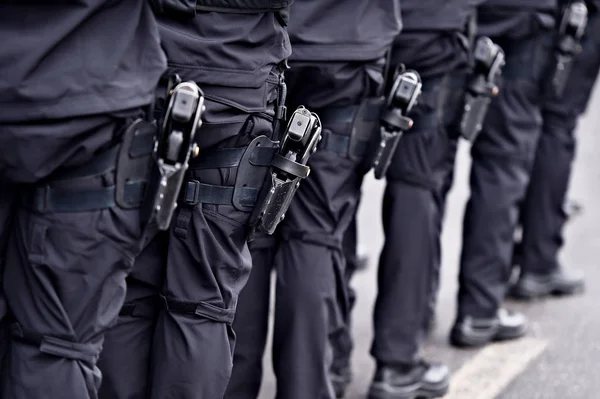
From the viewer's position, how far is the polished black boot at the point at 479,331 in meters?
4.92

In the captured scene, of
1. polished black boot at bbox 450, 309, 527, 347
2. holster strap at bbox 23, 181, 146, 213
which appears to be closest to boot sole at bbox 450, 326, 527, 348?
polished black boot at bbox 450, 309, 527, 347

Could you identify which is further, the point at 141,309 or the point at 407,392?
the point at 407,392

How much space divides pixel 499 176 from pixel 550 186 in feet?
2.64

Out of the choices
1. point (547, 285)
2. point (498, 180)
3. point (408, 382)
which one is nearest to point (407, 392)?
point (408, 382)

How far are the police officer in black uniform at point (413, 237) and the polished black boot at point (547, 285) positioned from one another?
1.44 metres

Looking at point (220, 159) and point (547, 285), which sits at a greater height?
point (220, 159)

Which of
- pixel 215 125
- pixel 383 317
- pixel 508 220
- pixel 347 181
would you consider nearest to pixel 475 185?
pixel 508 220

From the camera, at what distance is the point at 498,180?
194 inches

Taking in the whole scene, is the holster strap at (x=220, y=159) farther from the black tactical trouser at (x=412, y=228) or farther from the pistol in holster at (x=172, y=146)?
the black tactical trouser at (x=412, y=228)

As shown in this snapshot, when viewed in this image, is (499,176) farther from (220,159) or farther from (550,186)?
(220,159)

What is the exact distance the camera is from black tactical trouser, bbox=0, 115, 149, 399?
2615mm

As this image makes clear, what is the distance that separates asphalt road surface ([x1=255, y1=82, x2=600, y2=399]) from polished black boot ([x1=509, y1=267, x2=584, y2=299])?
0.18 ft

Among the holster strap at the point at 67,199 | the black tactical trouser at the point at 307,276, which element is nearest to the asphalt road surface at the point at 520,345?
the black tactical trouser at the point at 307,276

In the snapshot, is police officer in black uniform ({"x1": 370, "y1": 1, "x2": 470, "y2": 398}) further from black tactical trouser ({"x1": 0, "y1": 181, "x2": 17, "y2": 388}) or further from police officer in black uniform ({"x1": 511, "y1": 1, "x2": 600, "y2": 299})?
black tactical trouser ({"x1": 0, "y1": 181, "x2": 17, "y2": 388})
